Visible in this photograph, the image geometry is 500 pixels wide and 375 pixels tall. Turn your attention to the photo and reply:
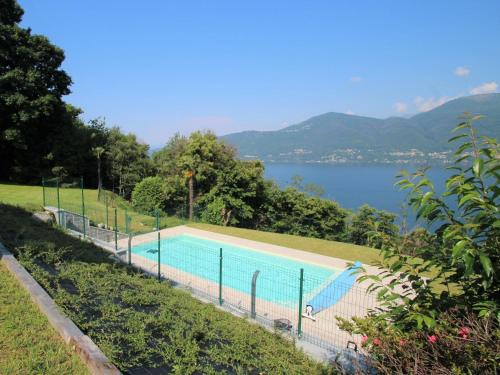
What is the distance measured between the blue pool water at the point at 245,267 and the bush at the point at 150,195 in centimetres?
852

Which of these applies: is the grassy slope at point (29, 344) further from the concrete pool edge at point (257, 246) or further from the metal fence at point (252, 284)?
the concrete pool edge at point (257, 246)

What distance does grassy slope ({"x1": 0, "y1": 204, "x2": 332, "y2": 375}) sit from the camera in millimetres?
3812

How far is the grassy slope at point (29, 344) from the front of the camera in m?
3.23

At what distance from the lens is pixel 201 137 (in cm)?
2738

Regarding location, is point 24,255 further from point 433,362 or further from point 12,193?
point 12,193

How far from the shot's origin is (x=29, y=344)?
3.63 m

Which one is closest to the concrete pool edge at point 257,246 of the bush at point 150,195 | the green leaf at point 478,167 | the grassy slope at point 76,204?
the grassy slope at point 76,204

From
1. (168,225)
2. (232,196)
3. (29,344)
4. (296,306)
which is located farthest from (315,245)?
(29,344)

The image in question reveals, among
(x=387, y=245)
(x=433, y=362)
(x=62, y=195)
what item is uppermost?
(x=387, y=245)

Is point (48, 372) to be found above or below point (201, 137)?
below

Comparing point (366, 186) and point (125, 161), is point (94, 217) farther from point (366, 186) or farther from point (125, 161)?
point (366, 186)

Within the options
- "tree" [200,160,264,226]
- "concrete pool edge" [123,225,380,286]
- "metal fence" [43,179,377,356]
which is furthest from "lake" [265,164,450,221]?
"tree" [200,160,264,226]

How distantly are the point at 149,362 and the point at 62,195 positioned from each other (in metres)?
21.6

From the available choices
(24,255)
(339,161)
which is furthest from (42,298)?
(339,161)
